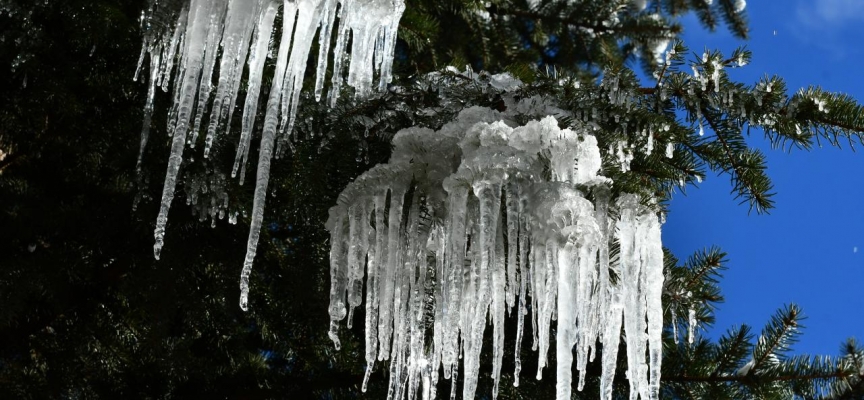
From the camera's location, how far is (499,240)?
2.00 metres

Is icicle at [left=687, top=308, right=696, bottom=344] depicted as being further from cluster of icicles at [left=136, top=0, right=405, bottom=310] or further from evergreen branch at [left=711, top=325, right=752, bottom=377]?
cluster of icicles at [left=136, top=0, right=405, bottom=310]

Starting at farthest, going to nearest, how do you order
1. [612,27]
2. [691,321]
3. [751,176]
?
[612,27]
[691,321]
[751,176]

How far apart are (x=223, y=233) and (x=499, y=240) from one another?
1.22 m

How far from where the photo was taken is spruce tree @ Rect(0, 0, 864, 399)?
2340 mm

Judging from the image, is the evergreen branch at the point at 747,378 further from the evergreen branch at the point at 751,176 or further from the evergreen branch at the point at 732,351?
the evergreen branch at the point at 751,176

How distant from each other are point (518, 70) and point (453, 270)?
3.39ft

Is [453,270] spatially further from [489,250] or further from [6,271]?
[6,271]

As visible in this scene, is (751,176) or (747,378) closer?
(751,176)

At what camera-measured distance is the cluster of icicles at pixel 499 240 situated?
6.16 feet

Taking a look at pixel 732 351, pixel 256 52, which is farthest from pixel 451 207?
pixel 732 351

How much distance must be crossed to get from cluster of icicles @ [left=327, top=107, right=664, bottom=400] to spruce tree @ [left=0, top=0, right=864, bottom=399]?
25 centimetres

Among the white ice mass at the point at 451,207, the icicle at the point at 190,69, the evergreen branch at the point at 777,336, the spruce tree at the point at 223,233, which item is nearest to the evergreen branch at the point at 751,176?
the spruce tree at the point at 223,233

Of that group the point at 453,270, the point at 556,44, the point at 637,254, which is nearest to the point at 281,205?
the point at 453,270

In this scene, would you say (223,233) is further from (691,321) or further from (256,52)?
(691,321)
